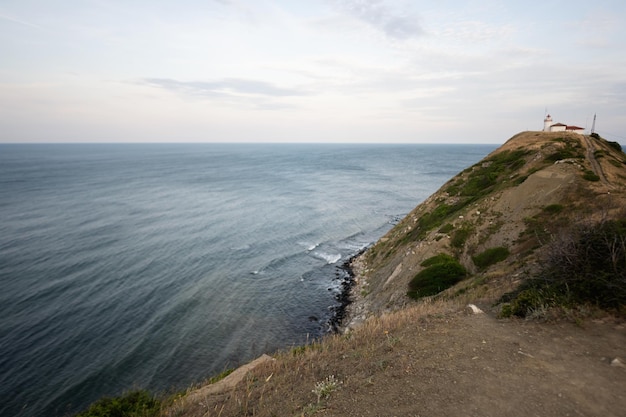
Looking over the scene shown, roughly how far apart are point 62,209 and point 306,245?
52024mm

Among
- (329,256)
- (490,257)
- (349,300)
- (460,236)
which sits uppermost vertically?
(460,236)

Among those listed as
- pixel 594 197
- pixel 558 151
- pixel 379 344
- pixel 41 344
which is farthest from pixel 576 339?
pixel 558 151

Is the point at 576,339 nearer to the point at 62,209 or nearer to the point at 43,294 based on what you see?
the point at 43,294

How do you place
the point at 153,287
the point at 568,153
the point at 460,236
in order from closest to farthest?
the point at 460,236 → the point at 153,287 → the point at 568,153

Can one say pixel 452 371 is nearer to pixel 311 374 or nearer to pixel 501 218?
pixel 311 374

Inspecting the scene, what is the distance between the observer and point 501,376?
344 inches

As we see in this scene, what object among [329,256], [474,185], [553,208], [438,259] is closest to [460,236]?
[438,259]

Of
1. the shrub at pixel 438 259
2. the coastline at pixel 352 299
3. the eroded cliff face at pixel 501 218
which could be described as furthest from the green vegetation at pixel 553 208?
the coastline at pixel 352 299

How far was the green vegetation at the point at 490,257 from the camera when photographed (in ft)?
81.4

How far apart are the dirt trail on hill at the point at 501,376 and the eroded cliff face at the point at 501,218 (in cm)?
512

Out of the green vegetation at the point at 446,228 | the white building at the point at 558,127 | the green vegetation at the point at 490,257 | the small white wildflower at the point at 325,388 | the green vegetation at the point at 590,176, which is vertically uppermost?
the white building at the point at 558,127

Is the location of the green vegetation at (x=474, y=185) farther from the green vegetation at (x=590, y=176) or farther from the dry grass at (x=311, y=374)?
the dry grass at (x=311, y=374)

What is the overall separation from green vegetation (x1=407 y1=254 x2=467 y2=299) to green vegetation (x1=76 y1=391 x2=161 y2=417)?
18398mm

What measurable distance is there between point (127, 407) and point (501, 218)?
30.1 meters
